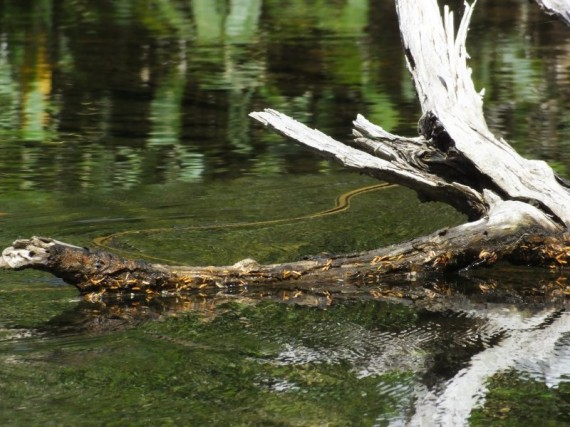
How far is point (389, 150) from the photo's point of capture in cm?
467

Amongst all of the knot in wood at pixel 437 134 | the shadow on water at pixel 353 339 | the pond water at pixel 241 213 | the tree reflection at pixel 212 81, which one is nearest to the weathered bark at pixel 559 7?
the knot in wood at pixel 437 134

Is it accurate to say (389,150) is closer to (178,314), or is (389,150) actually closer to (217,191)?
(178,314)

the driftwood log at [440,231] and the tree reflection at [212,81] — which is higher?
the driftwood log at [440,231]

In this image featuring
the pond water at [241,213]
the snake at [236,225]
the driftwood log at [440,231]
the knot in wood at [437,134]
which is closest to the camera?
the pond water at [241,213]

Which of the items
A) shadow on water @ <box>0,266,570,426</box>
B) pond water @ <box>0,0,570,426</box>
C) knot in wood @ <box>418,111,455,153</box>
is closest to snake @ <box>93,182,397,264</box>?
pond water @ <box>0,0,570,426</box>

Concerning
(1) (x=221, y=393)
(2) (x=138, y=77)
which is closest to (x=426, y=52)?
(1) (x=221, y=393)

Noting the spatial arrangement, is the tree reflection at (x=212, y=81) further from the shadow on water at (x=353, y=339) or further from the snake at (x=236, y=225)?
the shadow on water at (x=353, y=339)

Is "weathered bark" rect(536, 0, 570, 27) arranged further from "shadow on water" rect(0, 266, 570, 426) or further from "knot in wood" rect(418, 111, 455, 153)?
"shadow on water" rect(0, 266, 570, 426)

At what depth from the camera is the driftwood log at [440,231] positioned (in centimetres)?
429

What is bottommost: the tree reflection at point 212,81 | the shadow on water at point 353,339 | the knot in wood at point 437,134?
the tree reflection at point 212,81

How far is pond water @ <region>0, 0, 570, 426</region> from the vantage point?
3408mm

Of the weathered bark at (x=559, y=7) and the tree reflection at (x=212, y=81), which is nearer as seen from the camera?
the weathered bark at (x=559, y=7)

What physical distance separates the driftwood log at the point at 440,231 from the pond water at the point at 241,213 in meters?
0.09

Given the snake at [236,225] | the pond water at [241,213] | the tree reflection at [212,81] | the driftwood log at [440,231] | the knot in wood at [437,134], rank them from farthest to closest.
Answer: the tree reflection at [212,81] → the snake at [236,225] → the knot in wood at [437,134] → the driftwood log at [440,231] → the pond water at [241,213]
